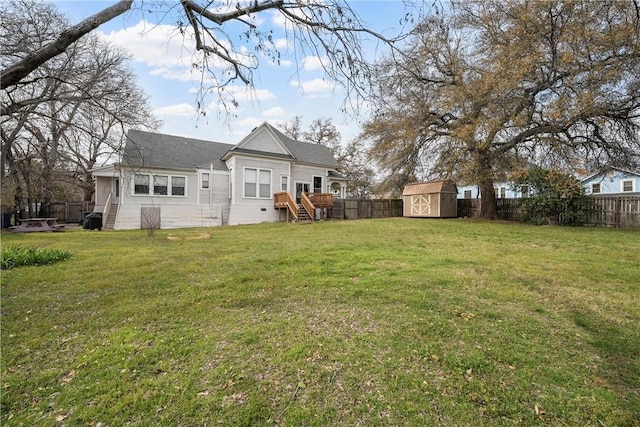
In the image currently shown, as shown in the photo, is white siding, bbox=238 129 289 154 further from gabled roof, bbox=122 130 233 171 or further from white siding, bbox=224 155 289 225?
gabled roof, bbox=122 130 233 171

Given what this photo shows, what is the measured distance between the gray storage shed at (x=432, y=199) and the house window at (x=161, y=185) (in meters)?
15.4

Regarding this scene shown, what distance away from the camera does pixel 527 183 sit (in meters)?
15.4

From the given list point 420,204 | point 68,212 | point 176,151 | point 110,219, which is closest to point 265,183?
point 176,151

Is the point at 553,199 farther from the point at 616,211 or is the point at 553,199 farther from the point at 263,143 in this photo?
the point at 263,143

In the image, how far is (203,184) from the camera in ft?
60.0

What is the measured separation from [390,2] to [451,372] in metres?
3.94

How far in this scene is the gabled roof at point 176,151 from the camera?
17.5 metres

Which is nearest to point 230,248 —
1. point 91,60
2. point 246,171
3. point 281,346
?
point 281,346

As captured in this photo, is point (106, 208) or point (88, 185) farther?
point (88, 185)

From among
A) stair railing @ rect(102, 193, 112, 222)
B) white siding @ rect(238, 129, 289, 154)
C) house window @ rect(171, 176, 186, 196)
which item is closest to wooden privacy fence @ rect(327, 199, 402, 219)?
white siding @ rect(238, 129, 289, 154)

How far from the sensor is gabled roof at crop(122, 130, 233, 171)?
57.4 ft

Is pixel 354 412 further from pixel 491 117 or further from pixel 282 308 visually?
pixel 491 117

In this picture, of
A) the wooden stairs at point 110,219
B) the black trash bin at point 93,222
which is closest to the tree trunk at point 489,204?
the black trash bin at point 93,222

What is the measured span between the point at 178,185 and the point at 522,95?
1855 cm
